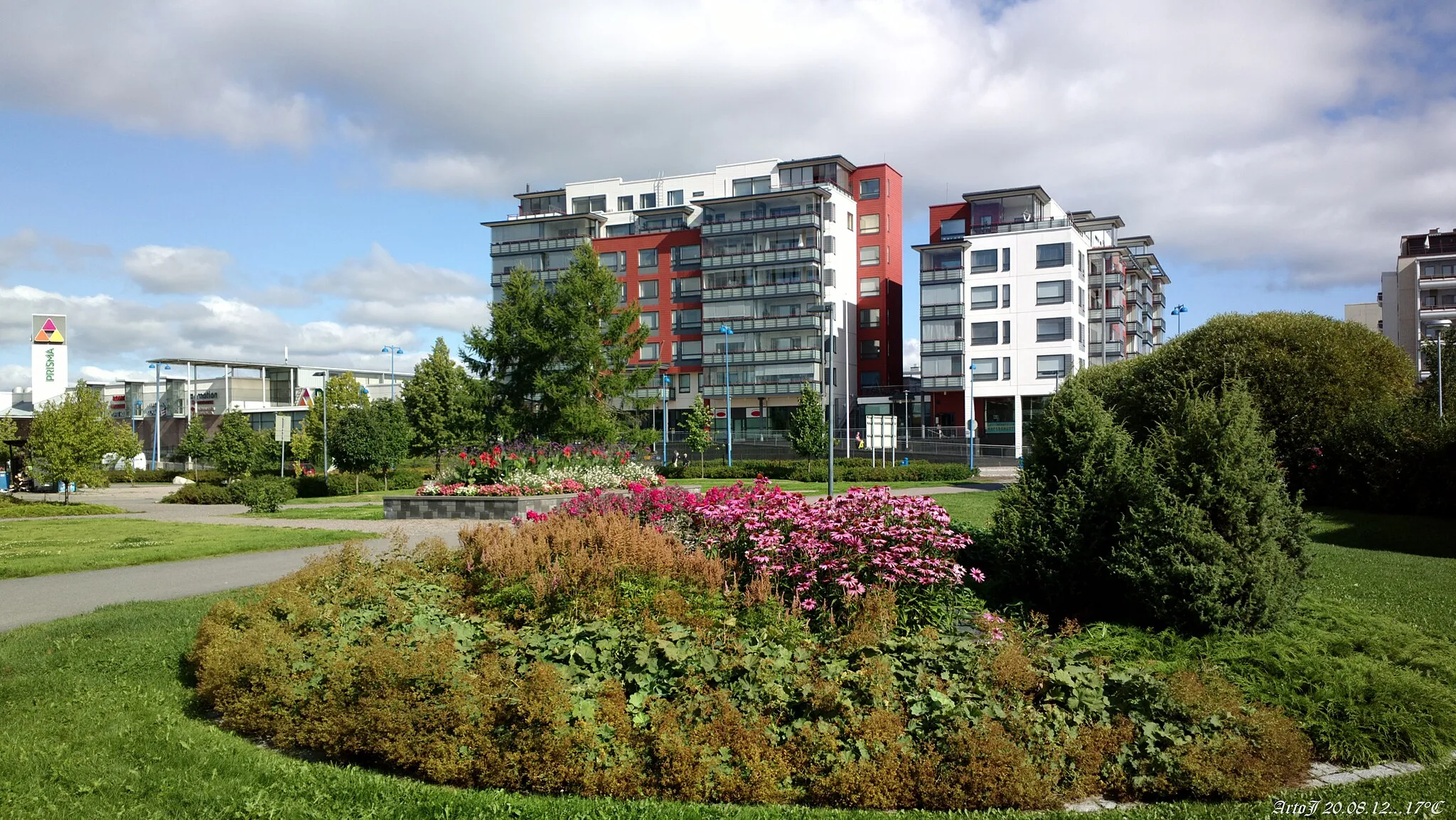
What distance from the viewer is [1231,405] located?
8.42 metres

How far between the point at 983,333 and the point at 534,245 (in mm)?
38660

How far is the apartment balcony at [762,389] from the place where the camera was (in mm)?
71875

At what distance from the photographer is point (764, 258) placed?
7312 cm

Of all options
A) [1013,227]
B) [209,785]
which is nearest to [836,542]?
[209,785]

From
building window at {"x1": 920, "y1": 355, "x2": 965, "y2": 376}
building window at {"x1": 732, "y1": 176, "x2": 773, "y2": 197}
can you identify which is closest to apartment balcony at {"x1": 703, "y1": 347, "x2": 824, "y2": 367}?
building window at {"x1": 920, "y1": 355, "x2": 965, "y2": 376}

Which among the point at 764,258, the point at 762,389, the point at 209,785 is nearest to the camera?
the point at 209,785

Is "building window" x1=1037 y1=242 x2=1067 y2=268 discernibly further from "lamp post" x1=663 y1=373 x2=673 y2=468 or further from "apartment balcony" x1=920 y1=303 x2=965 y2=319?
"lamp post" x1=663 y1=373 x2=673 y2=468

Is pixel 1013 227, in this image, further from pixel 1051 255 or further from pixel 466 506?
pixel 466 506

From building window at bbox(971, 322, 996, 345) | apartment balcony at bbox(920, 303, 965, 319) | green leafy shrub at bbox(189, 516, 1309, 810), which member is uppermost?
apartment balcony at bbox(920, 303, 965, 319)

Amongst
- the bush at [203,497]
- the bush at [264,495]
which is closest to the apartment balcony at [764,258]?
the bush at [203,497]

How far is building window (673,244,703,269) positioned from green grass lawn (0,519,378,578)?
55.5 metres

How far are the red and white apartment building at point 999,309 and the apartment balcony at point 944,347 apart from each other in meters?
0.05

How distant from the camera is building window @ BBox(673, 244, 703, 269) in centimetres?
7712

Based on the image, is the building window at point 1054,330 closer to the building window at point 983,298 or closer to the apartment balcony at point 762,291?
the building window at point 983,298
